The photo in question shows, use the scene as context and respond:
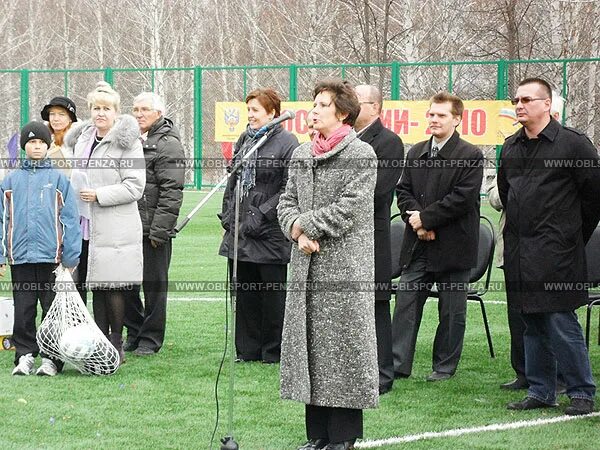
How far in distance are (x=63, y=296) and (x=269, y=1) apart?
1587 inches

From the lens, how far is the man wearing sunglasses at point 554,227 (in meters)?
7.02

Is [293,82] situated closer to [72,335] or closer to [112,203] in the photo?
[112,203]

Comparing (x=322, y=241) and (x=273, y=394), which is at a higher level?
(x=322, y=241)

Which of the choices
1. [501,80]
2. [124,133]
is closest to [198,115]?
[501,80]

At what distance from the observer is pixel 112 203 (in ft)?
27.7

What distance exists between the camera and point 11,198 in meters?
8.25

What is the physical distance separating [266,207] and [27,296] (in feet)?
6.45

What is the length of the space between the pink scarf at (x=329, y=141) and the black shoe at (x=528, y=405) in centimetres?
236

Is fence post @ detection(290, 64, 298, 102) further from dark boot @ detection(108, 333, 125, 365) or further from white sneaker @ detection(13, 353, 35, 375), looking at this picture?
white sneaker @ detection(13, 353, 35, 375)

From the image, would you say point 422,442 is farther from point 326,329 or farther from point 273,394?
point 273,394

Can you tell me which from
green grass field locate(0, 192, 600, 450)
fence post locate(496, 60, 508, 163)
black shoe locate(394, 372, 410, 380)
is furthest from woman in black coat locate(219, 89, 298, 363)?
fence post locate(496, 60, 508, 163)

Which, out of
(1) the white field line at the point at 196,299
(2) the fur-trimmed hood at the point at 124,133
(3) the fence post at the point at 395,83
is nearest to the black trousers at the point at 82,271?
(2) the fur-trimmed hood at the point at 124,133

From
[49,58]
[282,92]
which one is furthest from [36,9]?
[282,92]

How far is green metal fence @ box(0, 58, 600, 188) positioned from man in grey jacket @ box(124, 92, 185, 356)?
12.4 meters
